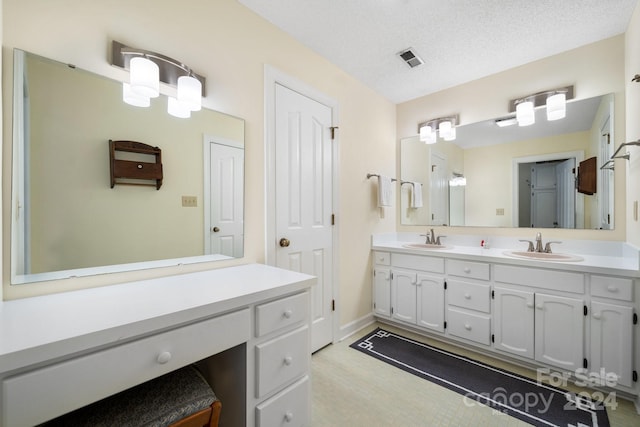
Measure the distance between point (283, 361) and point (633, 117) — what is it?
2.57 metres

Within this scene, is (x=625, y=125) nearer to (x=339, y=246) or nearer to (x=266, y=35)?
(x=339, y=246)

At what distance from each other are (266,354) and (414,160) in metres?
2.54

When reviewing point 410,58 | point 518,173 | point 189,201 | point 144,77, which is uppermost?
point 410,58

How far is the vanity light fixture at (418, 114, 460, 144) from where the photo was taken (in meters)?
2.64

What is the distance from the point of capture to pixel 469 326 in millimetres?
2104

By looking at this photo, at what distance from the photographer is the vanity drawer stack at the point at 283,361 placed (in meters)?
1.11

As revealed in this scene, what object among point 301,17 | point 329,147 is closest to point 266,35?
point 301,17

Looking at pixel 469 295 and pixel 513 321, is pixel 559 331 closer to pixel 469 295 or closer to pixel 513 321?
pixel 513 321

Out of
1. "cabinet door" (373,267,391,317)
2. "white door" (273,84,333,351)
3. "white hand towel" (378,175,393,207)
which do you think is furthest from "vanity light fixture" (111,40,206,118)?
"cabinet door" (373,267,391,317)

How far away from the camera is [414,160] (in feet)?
9.71

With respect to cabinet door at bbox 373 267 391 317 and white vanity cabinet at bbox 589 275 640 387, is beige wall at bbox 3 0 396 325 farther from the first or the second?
white vanity cabinet at bbox 589 275 640 387

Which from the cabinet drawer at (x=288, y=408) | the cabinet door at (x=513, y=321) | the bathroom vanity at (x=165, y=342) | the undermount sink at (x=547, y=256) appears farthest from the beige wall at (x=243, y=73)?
the undermount sink at (x=547, y=256)

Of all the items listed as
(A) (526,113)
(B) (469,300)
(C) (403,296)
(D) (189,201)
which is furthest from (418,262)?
(D) (189,201)

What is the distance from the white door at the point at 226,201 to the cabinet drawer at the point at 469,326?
1803mm
